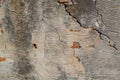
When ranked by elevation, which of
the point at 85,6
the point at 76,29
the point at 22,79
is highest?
the point at 85,6

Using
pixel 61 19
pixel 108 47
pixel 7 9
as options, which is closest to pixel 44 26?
pixel 61 19

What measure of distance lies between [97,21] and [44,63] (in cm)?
85

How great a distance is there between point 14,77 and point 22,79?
4.2 inches

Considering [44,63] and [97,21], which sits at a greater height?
[97,21]

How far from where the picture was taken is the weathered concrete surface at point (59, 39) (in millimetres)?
4039

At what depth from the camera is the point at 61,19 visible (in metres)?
4.07

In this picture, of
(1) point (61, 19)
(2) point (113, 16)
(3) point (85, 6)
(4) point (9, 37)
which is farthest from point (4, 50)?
(2) point (113, 16)

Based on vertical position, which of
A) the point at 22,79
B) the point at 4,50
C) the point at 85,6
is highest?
the point at 85,6

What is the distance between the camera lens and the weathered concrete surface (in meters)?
4.04

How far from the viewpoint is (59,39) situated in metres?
4.10

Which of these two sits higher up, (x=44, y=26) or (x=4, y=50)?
(x=44, y=26)

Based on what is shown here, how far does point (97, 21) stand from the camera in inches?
159

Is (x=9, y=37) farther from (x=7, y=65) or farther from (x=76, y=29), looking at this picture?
(x=76, y=29)

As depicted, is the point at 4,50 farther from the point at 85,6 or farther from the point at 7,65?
the point at 85,6
